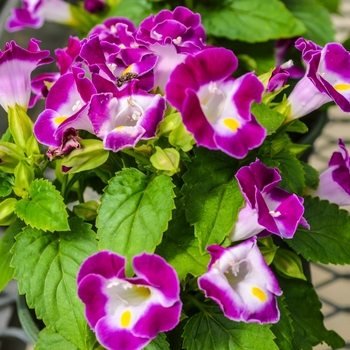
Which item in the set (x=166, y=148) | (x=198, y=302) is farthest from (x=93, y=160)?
(x=198, y=302)

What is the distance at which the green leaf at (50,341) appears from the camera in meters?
0.52

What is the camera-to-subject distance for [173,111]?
1.53ft

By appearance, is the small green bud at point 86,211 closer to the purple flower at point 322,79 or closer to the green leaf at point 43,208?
the green leaf at point 43,208

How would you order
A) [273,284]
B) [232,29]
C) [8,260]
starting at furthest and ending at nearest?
[232,29] < [8,260] < [273,284]

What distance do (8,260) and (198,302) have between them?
0.20 metres

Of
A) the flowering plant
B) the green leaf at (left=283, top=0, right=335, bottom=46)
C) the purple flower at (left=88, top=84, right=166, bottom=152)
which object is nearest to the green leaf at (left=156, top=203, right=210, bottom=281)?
the flowering plant

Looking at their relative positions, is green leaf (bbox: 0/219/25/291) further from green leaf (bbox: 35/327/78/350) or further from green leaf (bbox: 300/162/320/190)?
green leaf (bbox: 300/162/320/190)

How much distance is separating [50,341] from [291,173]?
0.30 m

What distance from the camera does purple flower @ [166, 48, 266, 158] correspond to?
382mm

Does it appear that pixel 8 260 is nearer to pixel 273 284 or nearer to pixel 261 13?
pixel 273 284

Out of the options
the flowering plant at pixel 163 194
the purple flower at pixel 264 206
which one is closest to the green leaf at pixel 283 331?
the flowering plant at pixel 163 194

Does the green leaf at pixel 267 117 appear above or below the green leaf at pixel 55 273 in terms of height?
above

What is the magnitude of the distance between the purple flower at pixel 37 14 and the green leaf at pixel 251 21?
0.24 meters

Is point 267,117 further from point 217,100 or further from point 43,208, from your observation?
point 43,208
